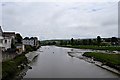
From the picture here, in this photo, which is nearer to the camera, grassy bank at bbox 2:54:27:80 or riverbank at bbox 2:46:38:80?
grassy bank at bbox 2:54:27:80

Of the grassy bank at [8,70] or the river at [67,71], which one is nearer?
the grassy bank at [8,70]

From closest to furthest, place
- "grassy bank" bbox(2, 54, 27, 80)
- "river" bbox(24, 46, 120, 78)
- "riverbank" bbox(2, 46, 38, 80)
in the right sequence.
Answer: "grassy bank" bbox(2, 54, 27, 80) → "riverbank" bbox(2, 46, 38, 80) → "river" bbox(24, 46, 120, 78)

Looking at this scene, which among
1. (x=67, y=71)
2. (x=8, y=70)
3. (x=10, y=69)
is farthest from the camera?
(x=67, y=71)

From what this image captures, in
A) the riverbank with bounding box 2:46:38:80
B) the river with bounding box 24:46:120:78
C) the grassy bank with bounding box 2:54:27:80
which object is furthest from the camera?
the river with bounding box 24:46:120:78

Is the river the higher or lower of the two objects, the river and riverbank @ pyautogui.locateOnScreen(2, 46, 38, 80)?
the lower

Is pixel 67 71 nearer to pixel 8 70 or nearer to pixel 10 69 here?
pixel 10 69

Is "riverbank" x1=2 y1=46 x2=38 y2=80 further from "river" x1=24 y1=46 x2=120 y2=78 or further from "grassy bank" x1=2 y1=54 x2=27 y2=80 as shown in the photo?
"river" x1=24 y1=46 x2=120 y2=78

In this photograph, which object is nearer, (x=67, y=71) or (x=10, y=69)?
(x=10, y=69)

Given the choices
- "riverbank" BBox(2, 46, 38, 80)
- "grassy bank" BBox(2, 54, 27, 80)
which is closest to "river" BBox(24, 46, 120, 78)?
"riverbank" BBox(2, 46, 38, 80)

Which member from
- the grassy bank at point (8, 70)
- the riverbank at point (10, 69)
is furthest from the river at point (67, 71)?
the grassy bank at point (8, 70)

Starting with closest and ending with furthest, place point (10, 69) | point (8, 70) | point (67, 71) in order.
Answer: point (8, 70), point (10, 69), point (67, 71)

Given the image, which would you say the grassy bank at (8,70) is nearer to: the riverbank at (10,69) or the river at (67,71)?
the riverbank at (10,69)

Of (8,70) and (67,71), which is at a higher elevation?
(8,70)

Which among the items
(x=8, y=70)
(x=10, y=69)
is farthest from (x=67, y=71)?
(x=8, y=70)
